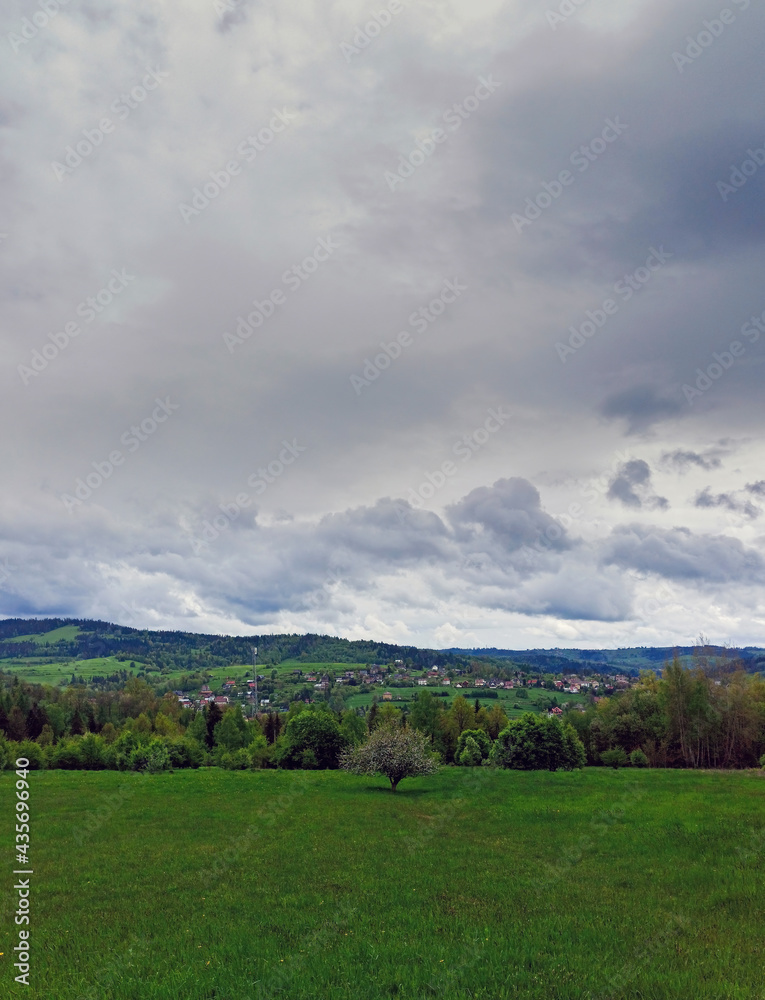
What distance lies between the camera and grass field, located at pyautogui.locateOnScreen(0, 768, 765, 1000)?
1083 centimetres

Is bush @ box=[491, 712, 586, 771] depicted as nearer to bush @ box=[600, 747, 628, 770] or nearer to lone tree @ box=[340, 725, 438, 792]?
lone tree @ box=[340, 725, 438, 792]

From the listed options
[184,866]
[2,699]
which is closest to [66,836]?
[184,866]

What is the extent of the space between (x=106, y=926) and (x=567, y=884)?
543 inches

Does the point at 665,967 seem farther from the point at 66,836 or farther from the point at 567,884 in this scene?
the point at 66,836

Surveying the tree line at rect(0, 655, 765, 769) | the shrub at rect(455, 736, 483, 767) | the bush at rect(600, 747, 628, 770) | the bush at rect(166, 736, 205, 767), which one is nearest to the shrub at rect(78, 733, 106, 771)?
the tree line at rect(0, 655, 765, 769)

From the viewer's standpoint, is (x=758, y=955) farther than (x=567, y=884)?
No

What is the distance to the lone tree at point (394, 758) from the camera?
52.1 m

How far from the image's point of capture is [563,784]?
51719mm

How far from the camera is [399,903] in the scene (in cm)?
1658

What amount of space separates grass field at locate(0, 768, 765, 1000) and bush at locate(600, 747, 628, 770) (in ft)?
205

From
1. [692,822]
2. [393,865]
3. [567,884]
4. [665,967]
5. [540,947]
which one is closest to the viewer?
[665,967]

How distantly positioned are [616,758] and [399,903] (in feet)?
303

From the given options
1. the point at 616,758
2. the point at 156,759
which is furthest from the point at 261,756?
the point at 616,758

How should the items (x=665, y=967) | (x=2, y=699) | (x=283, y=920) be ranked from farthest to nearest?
(x=2, y=699) < (x=283, y=920) < (x=665, y=967)
